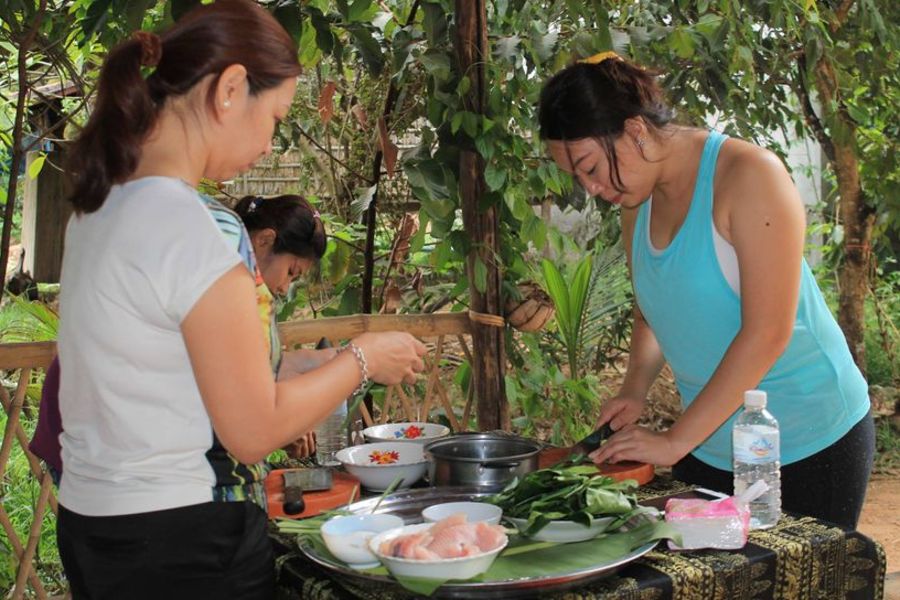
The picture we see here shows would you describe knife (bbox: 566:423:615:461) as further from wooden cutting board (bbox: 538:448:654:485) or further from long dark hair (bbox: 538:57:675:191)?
long dark hair (bbox: 538:57:675:191)

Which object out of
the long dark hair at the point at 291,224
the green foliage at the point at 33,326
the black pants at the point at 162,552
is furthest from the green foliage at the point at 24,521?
the black pants at the point at 162,552

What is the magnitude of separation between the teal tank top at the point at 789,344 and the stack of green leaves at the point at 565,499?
0.40 m

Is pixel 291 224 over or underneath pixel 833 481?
over

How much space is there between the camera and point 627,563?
1.31 meters

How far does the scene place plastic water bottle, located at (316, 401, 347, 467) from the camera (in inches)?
80.8

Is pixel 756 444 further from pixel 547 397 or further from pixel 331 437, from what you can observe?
pixel 547 397

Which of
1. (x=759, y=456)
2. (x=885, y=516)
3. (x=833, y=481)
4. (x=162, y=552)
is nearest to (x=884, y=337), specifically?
(x=885, y=516)

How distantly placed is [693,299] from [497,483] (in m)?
0.48

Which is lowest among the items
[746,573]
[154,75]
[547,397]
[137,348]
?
[547,397]

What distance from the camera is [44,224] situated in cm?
852

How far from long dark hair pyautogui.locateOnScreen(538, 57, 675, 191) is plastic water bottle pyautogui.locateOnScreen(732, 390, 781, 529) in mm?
521

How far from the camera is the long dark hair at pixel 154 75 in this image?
1152 millimetres

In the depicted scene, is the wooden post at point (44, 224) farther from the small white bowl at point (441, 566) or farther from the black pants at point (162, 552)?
the small white bowl at point (441, 566)

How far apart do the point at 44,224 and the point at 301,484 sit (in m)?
7.57
